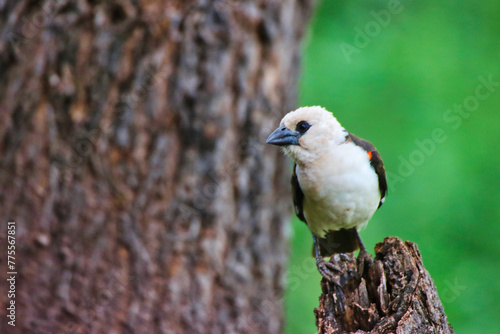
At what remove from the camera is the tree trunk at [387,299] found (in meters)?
2.94

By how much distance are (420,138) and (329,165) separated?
2972 millimetres

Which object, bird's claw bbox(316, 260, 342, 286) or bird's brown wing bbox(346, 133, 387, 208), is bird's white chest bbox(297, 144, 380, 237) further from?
bird's claw bbox(316, 260, 342, 286)

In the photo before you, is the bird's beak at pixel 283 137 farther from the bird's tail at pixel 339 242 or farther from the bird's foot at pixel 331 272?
the bird's tail at pixel 339 242

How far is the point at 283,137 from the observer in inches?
147

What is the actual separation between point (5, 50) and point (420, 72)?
464 centimetres

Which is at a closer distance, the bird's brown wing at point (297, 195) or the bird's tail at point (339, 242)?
the bird's brown wing at point (297, 195)

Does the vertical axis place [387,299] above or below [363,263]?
below

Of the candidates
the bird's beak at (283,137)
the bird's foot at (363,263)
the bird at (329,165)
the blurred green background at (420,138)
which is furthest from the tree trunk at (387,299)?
the blurred green background at (420,138)

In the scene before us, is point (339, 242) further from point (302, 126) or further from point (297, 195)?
point (302, 126)

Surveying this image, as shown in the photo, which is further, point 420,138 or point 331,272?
point 420,138

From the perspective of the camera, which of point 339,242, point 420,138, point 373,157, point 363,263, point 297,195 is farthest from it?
point 420,138

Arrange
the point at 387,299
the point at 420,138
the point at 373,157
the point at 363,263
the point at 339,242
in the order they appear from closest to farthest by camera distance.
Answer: the point at 387,299 → the point at 363,263 → the point at 373,157 → the point at 339,242 → the point at 420,138

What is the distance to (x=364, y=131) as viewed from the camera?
676 centimetres

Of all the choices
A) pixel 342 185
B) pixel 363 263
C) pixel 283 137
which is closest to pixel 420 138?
pixel 342 185
